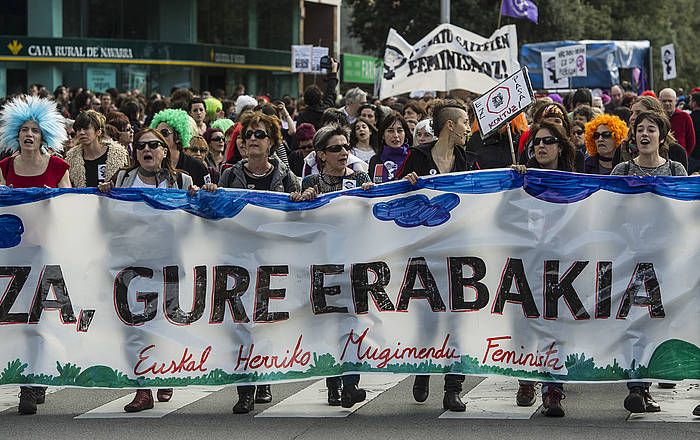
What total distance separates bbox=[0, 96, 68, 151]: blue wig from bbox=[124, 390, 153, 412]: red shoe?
6.15ft

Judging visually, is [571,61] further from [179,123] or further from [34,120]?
[34,120]

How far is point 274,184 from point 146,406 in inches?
63.5

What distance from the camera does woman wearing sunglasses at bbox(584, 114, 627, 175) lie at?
11.0m

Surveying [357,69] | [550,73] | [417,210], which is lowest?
[417,210]

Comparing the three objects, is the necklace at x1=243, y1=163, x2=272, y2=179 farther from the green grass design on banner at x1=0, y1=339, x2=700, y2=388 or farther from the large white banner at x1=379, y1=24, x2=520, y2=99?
the large white banner at x1=379, y1=24, x2=520, y2=99

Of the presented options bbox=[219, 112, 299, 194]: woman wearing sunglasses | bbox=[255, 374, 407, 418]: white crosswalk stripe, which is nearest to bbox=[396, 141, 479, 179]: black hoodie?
bbox=[219, 112, 299, 194]: woman wearing sunglasses

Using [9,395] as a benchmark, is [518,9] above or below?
above

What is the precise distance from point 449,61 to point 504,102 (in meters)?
9.30

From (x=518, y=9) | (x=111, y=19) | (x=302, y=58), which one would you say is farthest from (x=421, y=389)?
(x=111, y=19)

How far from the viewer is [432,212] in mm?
8578

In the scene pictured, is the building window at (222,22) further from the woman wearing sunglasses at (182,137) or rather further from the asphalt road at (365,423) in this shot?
the asphalt road at (365,423)

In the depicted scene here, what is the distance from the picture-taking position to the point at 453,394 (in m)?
8.55

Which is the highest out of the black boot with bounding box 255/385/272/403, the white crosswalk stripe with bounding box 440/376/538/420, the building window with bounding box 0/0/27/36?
the building window with bounding box 0/0/27/36

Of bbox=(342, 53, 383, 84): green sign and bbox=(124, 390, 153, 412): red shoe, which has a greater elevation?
bbox=(342, 53, 383, 84): green sign
